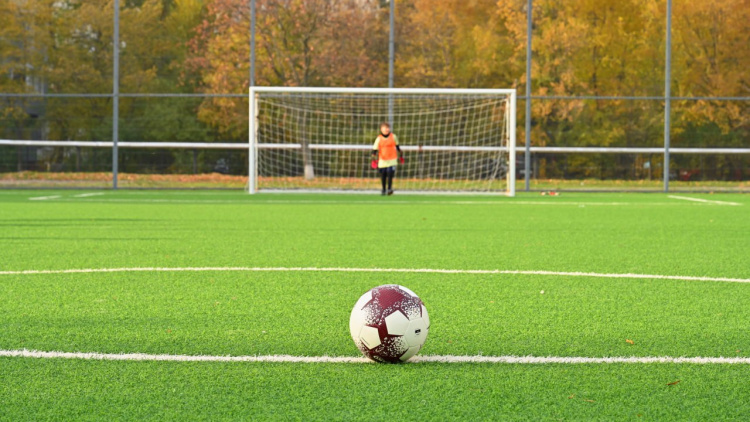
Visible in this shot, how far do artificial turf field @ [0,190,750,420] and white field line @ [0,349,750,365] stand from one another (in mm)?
59

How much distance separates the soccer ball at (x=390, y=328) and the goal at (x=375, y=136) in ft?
53.9

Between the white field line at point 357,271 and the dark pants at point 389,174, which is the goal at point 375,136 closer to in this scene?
the dark pants at point 389,174

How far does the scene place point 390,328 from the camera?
3.84 meters

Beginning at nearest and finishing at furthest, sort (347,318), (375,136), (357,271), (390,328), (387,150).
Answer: (390,328), (347,318), (357,271), (387,150), (375,136)

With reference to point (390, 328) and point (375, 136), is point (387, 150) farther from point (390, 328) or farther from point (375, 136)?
point (390, 328)

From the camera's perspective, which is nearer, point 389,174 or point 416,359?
point 416,359

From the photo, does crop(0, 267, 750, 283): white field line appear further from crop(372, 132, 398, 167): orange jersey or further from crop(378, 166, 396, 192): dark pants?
crop(378, 166, 396, 192): dark pants

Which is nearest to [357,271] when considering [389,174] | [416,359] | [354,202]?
[416,359]

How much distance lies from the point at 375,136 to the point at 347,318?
16.8 metres

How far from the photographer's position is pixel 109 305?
5.32m

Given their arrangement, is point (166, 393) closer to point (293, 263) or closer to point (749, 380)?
point (749, 380)

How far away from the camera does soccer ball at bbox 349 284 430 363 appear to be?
3826mm

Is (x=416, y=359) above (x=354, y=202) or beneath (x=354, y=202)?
beneath

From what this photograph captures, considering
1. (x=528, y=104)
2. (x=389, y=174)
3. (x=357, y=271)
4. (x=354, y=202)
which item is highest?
(x=528, y=104)
